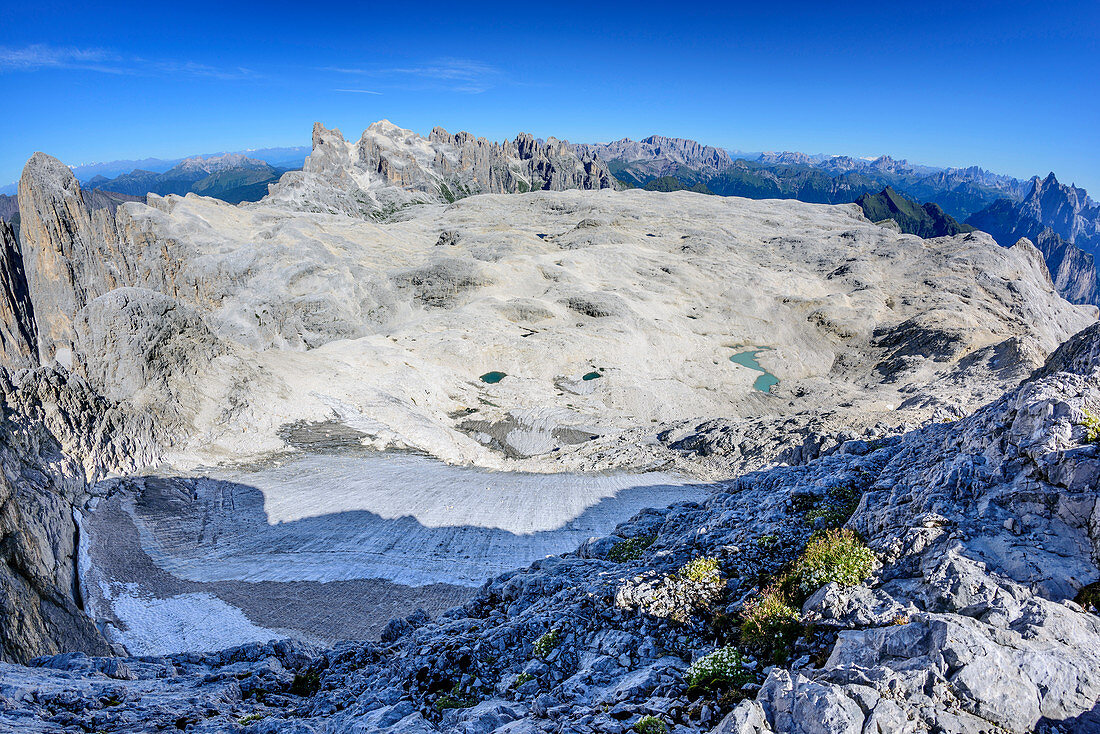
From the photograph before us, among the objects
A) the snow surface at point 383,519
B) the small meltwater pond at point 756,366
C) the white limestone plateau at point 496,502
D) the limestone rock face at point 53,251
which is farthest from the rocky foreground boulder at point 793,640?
the limestone rock face at point 53,251

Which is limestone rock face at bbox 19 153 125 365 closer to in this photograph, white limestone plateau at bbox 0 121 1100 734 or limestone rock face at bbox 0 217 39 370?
white limestone plateau at bbox 0 121 1100 734

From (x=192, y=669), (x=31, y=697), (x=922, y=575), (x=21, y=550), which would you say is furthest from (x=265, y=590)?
(x=922, y=575)

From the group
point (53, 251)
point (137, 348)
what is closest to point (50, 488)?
point (137, 348)

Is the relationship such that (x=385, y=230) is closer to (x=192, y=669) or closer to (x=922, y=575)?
(x=192, y=669)

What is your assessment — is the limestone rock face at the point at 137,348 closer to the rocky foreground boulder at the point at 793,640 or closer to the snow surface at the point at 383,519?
the snow surface at the point at 383,519

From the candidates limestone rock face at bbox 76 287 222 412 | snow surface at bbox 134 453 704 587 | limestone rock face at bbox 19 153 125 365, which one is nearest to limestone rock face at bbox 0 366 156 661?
limestone rock face at bbox 76 287 222 412

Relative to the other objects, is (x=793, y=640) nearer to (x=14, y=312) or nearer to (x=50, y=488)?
(x=50, y=488)
